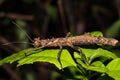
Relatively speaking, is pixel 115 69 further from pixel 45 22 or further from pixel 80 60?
pixel 45 22

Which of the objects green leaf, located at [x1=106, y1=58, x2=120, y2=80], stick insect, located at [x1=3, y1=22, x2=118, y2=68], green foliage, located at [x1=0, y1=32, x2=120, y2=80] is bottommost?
green leaf, located at [x1=106, y1=58, x2=120, y2=80]

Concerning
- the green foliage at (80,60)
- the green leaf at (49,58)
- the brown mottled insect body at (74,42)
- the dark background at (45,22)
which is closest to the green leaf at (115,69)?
the green foliage at (80,60)

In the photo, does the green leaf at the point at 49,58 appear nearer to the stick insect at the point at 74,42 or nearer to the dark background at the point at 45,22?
the stick insect at the point at 74,42

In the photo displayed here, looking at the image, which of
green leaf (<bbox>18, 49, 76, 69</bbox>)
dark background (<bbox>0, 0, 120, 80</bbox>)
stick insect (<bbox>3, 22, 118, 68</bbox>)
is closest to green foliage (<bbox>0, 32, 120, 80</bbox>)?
green leaf (<bbox>18, 49, 76, 69</bbox>)

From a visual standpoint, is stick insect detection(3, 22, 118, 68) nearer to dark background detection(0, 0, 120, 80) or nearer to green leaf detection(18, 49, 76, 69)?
green leaf detection(18, 49, 76, 69)

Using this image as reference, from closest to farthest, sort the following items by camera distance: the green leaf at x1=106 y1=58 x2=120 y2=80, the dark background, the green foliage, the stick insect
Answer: the green leaf at x1=106 y1=58 x2=120 y2=80
the green foliage
the stick insect
the dark background

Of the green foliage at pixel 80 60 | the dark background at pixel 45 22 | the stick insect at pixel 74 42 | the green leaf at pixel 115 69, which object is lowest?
the green leaf at pixel 115 69
